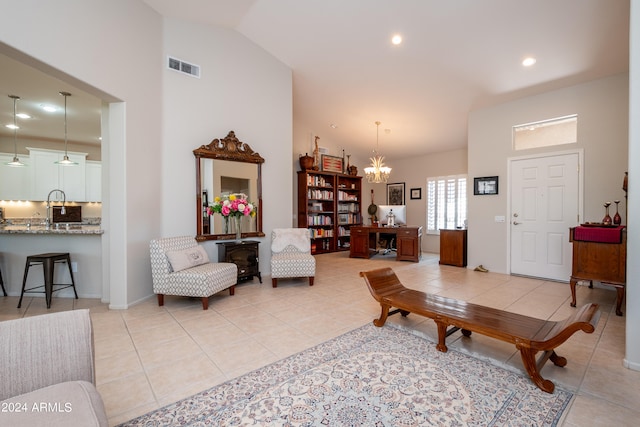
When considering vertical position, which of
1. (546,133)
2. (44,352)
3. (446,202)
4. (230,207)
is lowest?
(44,352)

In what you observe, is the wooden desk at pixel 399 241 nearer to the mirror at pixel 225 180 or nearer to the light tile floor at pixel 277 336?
the light tile floor at pixel 277 336

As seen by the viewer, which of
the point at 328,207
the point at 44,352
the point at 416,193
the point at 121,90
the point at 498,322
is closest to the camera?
the point at 44,352

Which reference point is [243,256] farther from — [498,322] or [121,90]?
[498,322]

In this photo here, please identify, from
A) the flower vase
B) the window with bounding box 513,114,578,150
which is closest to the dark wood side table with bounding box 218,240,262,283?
the flower vase

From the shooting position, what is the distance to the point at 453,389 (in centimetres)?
183

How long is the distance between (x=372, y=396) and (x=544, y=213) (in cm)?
459

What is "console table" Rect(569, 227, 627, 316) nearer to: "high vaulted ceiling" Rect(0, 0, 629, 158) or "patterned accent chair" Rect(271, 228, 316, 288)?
"high vaulted ceiling" Rect(0, 0, 629, 158)

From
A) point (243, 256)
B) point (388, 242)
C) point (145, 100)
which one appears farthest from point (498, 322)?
point (388, 242)

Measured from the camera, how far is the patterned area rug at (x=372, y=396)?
5.13 ft

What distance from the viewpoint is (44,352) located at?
1215 millimetres

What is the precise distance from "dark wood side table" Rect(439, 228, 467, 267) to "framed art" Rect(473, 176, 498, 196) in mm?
860

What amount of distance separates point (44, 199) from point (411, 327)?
309 inches

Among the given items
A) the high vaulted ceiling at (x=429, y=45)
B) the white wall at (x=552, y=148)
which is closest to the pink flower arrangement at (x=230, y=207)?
the high vaulted ceiling at (x=429, y=45)

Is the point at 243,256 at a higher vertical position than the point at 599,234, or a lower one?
lower
